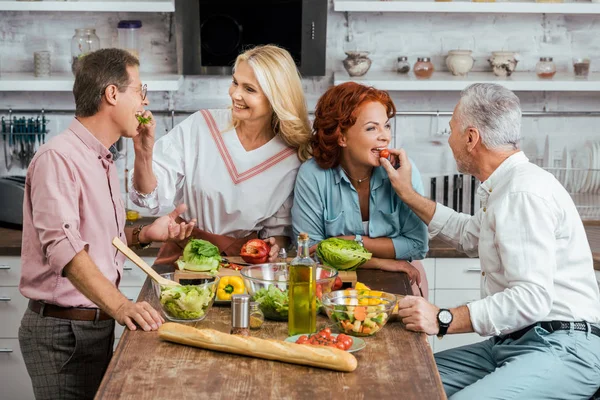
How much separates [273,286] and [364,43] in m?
2.56

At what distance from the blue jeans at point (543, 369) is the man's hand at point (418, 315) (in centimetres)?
25

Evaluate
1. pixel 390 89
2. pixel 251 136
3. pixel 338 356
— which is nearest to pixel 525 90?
pixel 390 89

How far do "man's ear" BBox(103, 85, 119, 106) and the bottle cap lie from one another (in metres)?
0.79

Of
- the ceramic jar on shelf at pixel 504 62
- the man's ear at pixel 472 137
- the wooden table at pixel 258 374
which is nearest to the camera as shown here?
the wooden table at pixel 258 374

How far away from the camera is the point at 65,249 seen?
8.16ft

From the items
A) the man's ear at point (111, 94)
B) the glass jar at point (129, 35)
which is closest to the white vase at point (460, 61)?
the glass jar at point (129, 35)

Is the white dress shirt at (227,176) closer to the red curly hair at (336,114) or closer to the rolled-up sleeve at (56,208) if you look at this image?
the red curly hair at (336,114)

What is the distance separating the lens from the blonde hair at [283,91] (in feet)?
10.9

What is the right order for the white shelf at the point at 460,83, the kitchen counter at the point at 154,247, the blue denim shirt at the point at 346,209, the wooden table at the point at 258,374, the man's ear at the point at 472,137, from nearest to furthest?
the wooden table at the point at 258,374 < the man's ear at the point at 472,137 < the blue denim shirt at the point at 346,209 < the kitchen counter at the point at 154,247 < the white shelf at the point at 460,83

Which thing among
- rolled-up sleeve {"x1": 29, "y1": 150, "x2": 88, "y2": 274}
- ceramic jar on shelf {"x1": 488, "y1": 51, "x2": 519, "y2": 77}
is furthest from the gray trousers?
ceramic jar on shelf {"x1": 488, "y1": 51, "x2": 519, "y2": 77}

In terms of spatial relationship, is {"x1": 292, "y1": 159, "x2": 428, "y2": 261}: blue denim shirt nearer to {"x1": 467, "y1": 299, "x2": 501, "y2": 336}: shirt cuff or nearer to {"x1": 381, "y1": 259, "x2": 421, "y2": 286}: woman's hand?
{"x1": 381, "y1": 259, "x2": 421, "y2": 286}: woman's hand

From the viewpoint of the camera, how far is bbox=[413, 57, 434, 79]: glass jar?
4.63 m

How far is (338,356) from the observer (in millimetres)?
2186

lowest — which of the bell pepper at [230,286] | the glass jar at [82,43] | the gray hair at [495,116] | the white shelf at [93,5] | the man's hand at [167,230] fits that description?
the bell pepper at [230,286]
